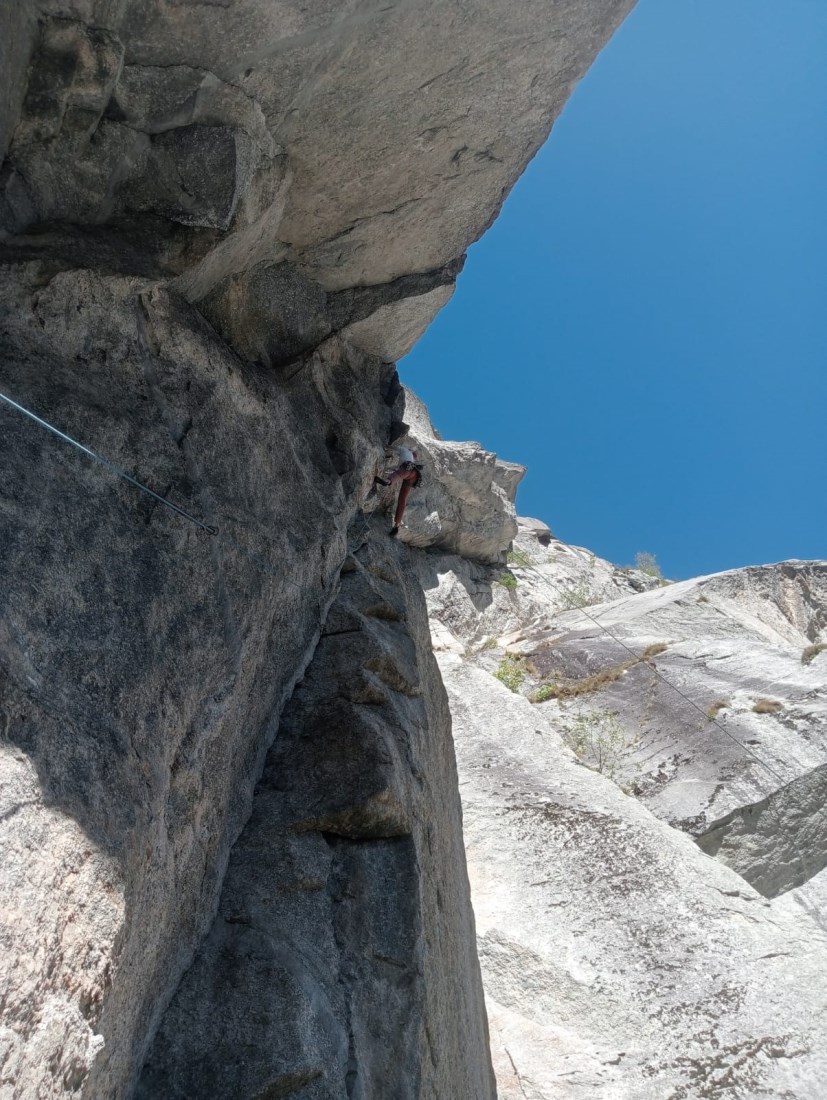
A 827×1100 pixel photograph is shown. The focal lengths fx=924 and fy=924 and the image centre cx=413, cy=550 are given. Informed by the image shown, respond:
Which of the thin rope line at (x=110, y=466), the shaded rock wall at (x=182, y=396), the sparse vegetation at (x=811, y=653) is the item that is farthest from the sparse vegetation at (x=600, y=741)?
the thin rope line at (x=110, y=466)

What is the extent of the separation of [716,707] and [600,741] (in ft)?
5.52

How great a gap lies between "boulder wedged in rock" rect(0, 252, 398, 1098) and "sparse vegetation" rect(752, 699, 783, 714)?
317 inches

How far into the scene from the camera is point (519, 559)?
2128cm

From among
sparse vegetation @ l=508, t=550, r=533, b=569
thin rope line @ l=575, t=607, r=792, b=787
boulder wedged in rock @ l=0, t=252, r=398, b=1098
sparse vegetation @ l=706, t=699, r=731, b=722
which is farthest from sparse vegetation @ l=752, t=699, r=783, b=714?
sparse vegetation @ l=508, t=550, r=533, b=569

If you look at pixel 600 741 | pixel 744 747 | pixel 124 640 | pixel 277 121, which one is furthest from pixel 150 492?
pixel 600 741

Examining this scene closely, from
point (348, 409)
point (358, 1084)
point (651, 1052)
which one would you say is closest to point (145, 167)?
point (348, 409)

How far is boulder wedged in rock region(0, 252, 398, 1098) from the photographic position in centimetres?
301

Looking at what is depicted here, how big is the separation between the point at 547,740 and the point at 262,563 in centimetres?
798

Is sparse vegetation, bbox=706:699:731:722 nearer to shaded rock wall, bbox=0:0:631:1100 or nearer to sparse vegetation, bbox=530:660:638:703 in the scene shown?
sparse vegetation, bbox=530:660:638:703

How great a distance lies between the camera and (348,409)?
8.37 meters

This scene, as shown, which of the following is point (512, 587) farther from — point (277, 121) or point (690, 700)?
point (277, 121)

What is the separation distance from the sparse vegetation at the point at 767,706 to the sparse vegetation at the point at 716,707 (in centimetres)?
41

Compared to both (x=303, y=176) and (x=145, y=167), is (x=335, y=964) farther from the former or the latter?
(x=303, y=176)

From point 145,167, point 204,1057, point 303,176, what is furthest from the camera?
point 303,176
